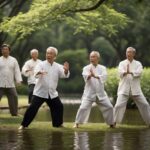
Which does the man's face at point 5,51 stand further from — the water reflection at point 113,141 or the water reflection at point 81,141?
the water reflection at point 113,141

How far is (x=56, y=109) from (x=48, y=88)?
62 cm

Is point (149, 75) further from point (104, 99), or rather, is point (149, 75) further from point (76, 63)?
point (76, 63)

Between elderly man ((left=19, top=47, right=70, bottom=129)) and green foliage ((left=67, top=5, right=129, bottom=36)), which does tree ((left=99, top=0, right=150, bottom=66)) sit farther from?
elderly man ((left=19, top=47, right=70, bottom=129))

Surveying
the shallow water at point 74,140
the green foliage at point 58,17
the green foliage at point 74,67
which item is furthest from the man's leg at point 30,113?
the green foliage at point 74,67

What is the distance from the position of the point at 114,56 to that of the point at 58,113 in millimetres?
61876

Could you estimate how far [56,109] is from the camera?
14914 millimetres

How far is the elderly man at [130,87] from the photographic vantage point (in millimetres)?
15578

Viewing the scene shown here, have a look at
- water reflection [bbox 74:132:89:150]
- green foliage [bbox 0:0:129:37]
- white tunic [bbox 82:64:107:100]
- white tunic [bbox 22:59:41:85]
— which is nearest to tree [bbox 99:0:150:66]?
green foliage [bbox 0:0:129:37]

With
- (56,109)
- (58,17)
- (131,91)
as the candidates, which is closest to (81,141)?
(56,109)

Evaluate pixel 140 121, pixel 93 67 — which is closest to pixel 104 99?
pixel 93 67

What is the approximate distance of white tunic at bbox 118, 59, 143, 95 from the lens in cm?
1559

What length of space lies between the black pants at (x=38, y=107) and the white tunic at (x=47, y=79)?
0.14 meters

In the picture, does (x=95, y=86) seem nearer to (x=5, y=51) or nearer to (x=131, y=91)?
(x=131, y=91)

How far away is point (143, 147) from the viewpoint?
11.1 meters
